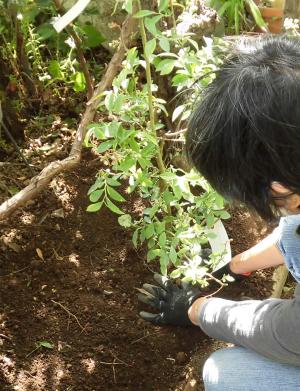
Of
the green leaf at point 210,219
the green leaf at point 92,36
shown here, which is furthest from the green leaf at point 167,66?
the green leaf at point 92,36

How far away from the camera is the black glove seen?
65.5 inches

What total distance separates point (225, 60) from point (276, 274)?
1036mm

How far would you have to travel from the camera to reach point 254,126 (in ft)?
2.84

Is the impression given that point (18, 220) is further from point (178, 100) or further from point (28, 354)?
point (178, 100)

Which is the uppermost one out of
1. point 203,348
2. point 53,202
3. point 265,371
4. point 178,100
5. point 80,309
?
Result: point 178,100

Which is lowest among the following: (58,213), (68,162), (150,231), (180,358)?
(180,358)

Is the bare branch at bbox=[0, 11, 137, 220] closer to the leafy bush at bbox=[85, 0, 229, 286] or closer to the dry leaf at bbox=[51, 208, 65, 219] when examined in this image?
the leafy bush at bbox=[85, 0, 229, 286]

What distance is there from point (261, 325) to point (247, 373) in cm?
14

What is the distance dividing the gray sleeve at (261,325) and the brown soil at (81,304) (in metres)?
0.33

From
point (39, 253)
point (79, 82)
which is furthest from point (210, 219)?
point (79, 82)

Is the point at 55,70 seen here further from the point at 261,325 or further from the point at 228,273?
the point at 261,325

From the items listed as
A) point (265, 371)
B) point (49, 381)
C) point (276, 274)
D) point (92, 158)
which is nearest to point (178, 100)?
point (92, 158)

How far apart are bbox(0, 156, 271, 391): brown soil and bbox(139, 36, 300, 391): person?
1.16 ft

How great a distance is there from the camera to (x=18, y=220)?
6.02 ft
